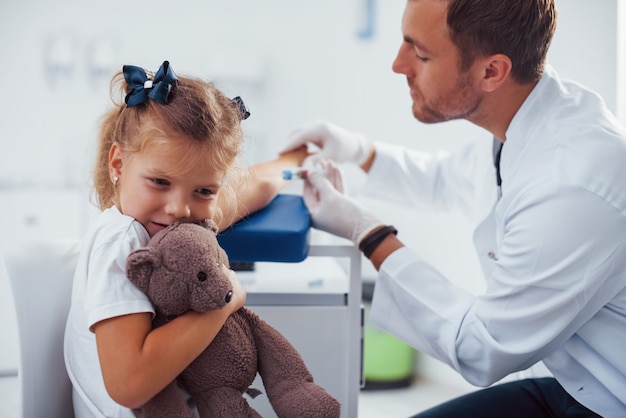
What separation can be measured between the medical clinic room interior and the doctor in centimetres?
87

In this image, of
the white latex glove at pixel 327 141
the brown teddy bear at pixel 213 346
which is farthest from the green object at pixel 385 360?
the brown teddy bear at pixel 213 346

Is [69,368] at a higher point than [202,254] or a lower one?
lower

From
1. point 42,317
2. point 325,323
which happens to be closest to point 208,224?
point 42,317

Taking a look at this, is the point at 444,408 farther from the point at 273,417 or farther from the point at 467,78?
the point at 467,78

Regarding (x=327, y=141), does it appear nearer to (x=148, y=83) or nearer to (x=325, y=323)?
(x=325, y=323)

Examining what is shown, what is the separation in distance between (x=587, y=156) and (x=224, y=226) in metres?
0.64

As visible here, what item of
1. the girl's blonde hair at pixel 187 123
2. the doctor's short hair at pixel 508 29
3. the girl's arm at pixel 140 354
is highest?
the doctor's short hair at pixel 508 29

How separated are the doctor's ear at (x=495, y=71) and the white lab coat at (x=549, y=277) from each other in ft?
0.23

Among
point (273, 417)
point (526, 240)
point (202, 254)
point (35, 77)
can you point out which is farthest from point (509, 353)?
point (35, 77)

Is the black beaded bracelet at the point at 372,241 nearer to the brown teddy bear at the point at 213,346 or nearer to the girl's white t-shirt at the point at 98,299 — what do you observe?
the brown teddy bear at the point at 213,346

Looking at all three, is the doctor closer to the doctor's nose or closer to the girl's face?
the doctor's nose

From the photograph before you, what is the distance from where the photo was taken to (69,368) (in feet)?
2.80

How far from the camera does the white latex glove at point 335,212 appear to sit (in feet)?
4.19

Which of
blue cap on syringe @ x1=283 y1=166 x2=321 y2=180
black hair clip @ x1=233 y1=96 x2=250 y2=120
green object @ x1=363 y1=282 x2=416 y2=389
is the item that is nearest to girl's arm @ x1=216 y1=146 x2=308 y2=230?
blue cap on syringe @ x1=283 y1=166 x2=321 y2=180
